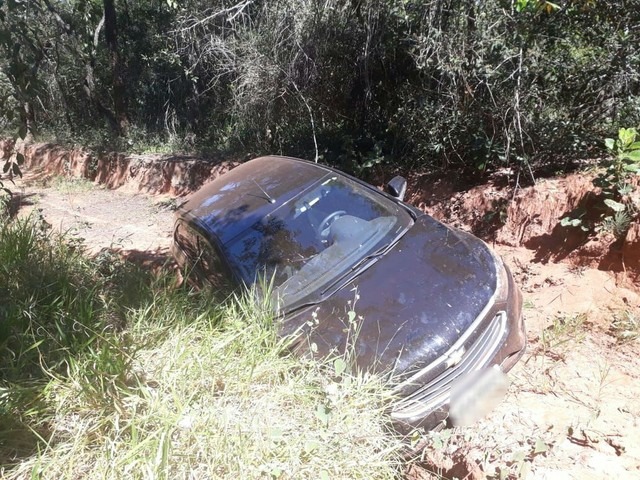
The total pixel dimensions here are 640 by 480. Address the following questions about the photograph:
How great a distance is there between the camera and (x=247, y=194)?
4.09 meters

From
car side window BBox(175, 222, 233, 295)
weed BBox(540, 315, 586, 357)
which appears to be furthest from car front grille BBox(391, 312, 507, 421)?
car side window BBox(175, 222, 233, 295)

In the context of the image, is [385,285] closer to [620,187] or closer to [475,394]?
[475,394]

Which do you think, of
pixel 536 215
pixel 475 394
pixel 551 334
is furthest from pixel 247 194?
pixel 536 215

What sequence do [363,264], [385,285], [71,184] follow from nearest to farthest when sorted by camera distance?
[385,285], [363,264], [71,184]

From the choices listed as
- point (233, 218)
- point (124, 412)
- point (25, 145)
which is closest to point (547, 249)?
point (233, 218)

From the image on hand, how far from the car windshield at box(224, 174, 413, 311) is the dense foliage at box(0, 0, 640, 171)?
1.65 meters

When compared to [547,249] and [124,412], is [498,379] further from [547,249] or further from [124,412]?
[547,249]

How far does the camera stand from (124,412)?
6.83 feet

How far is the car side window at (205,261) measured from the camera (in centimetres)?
338

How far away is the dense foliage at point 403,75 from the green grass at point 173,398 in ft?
4.43

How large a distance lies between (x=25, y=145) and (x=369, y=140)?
10641 mm

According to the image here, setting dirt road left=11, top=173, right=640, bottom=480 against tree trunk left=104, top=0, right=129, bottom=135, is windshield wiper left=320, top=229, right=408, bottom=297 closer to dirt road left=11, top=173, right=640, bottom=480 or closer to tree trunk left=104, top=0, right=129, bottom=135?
dirt road left=11, top=173, right=640, bottom=480

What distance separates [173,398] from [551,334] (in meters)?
2.92

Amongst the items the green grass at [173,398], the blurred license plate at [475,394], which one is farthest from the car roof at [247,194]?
the blurred license plate at [475,394]
